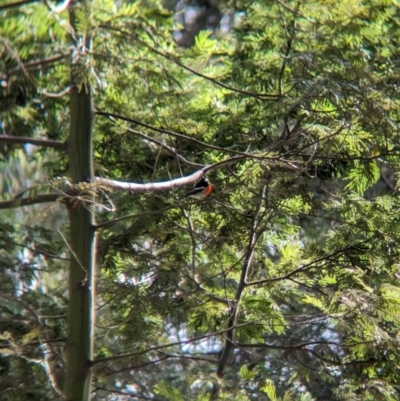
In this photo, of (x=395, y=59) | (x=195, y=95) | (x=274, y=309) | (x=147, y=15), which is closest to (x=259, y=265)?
(x=274, y=309)

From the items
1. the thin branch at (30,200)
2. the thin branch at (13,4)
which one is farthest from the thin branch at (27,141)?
the thin branch at (13,4)

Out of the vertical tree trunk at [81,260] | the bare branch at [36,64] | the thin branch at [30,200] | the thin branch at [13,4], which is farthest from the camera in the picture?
the vertical tree trunk at [81,260]

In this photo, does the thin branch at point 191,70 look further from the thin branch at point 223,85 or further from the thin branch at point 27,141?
the thin branch at point 27,141

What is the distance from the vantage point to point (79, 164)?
457 cm

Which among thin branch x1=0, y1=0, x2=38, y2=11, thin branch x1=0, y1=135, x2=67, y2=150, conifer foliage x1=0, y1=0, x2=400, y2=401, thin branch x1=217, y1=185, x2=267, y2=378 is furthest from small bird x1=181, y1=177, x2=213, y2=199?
thin branch x1=0, y1=0, x2=38, y2=11

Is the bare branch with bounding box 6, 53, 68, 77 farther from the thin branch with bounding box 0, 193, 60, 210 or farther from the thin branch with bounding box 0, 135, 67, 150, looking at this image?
the thin branch with bounding box 0, 193, 60, 210

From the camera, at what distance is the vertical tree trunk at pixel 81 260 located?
14.9 feet

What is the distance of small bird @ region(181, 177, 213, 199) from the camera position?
16.0 feet

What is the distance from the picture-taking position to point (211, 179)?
5.18 meters

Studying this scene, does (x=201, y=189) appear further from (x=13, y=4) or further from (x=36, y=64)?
(x=13, y=4)

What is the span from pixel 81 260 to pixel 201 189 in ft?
3.06

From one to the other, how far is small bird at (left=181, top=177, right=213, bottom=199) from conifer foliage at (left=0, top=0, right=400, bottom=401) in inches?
2.3

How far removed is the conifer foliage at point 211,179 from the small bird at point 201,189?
0.20ft

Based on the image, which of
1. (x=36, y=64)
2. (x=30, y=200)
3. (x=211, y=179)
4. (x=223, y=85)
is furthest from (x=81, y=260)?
(x=223, y=85)
